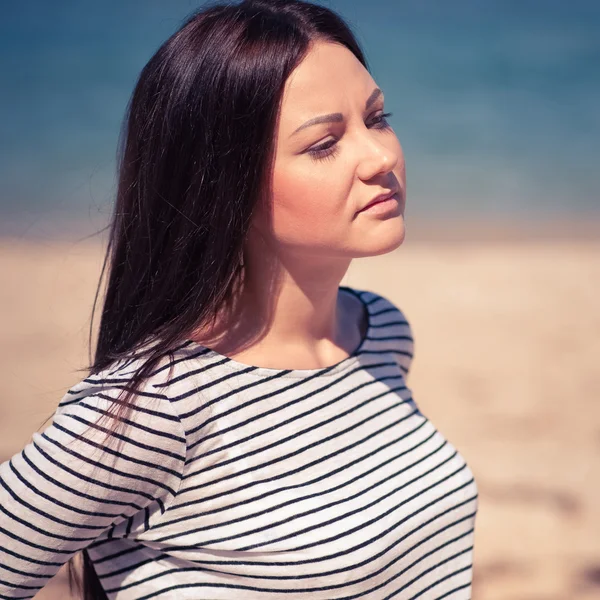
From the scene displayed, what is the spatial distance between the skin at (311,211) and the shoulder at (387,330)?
251 millimetres

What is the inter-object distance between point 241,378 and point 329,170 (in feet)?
1.37

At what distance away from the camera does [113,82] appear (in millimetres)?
15852

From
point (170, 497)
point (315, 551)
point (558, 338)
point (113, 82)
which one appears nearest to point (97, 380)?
point (170, 497)

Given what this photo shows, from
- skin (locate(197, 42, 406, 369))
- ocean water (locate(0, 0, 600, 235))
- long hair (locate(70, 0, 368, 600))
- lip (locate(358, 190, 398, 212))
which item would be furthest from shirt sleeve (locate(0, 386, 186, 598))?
ocean water (locate(0, 0, 600, 235))

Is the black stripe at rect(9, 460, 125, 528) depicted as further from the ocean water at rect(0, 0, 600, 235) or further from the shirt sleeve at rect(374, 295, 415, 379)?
the ocean water at rect(0, 0, 600, 235)

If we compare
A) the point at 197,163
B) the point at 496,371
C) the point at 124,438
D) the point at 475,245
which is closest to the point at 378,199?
the point at 197,163

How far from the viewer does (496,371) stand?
6.20 meters

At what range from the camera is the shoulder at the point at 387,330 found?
1997mm

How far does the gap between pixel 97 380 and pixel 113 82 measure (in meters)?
15.3

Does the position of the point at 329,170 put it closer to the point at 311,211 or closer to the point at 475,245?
the point at 311,211

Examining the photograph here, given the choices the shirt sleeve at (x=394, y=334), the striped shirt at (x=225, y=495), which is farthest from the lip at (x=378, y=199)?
the shirt sleeve at (x=394, y=334)

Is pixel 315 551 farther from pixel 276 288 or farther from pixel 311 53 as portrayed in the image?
pixel 311 53

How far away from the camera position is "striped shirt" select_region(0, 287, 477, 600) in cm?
140

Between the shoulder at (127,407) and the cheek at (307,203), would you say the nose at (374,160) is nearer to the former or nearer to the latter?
the cheek at (307,203)
